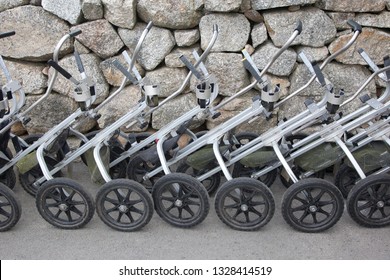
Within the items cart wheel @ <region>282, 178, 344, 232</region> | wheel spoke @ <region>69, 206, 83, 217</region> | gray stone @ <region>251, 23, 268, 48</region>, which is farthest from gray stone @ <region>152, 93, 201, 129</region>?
cart wheel @ <region>282, 178, 344, 232</region>

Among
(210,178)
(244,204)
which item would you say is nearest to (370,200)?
(244,204)

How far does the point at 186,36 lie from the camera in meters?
4.45

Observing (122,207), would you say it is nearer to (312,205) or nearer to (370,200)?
(312,205)

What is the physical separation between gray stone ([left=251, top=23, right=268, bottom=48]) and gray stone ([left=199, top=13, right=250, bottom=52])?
2.2 inches

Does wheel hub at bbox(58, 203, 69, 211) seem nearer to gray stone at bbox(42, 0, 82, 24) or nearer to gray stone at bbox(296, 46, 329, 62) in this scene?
gray stone at bbox(42, 0, 82, 24)

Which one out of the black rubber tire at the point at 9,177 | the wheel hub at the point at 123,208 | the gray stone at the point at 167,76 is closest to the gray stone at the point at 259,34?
the gray stone at the point at 167,76

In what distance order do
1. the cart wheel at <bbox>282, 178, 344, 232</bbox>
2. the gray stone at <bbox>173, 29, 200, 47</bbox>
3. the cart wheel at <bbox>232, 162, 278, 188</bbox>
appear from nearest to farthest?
the cart wheel at <bbox>282, 178, 344, 232</bbox> < the cart wheel at <bbox>232, 162, 278, 188</bbox> < the gray stone at <bbox>173, 29, 200, 47</bbox>

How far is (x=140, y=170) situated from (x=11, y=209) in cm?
104

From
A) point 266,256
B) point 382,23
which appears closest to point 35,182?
point 266,256

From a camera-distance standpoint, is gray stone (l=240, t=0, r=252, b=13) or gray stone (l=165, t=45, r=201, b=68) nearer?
gray stone (l=240, t=0, r=252, b=13)

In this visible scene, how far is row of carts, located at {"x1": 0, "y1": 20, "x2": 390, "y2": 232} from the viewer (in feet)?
11.5


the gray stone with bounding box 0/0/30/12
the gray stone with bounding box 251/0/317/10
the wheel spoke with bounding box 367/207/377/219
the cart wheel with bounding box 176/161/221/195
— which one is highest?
the gray stone with bounding box 0/0/30/12

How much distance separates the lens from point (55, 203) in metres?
3.62

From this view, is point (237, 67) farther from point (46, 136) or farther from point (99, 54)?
point (46, 136)
